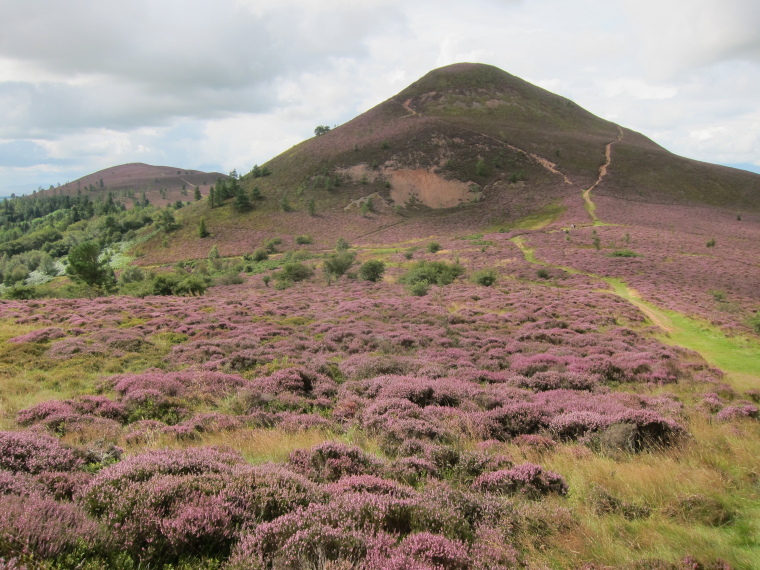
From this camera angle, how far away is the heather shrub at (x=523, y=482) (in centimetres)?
525

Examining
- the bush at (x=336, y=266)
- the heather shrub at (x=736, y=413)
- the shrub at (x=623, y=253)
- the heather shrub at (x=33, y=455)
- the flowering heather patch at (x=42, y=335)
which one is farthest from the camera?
the shrub at (x=623, y=253)

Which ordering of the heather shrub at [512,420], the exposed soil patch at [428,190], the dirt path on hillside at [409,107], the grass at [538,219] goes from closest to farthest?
the heather shrub at [512,420], the grass at [538,219], the exposed soil patch at [428,190], the dirt path on hillside at [409,107]

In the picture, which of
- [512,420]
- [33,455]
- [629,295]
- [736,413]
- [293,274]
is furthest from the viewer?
[293,274]

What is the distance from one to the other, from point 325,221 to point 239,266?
2770 cm

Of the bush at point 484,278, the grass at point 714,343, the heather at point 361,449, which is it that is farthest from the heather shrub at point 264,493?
the bush at point 484,278

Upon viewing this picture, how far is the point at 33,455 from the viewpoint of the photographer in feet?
16.7

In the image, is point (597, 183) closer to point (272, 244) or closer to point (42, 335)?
point (272, 244)

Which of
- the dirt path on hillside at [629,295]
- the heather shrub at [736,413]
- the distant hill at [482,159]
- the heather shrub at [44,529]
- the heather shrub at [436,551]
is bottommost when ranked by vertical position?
the dirt path on hillside at [629,295]

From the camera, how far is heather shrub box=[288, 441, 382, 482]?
543cm

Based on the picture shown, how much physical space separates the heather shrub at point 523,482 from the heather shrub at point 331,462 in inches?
59.1

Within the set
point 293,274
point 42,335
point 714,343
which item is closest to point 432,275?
point 293,274

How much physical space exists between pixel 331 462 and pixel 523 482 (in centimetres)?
265

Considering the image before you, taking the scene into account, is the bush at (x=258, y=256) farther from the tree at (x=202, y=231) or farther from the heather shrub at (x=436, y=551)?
the heather shrub at (x=436, y=551)

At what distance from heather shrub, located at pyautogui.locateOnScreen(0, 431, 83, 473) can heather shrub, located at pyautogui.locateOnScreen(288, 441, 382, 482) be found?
2.84m
